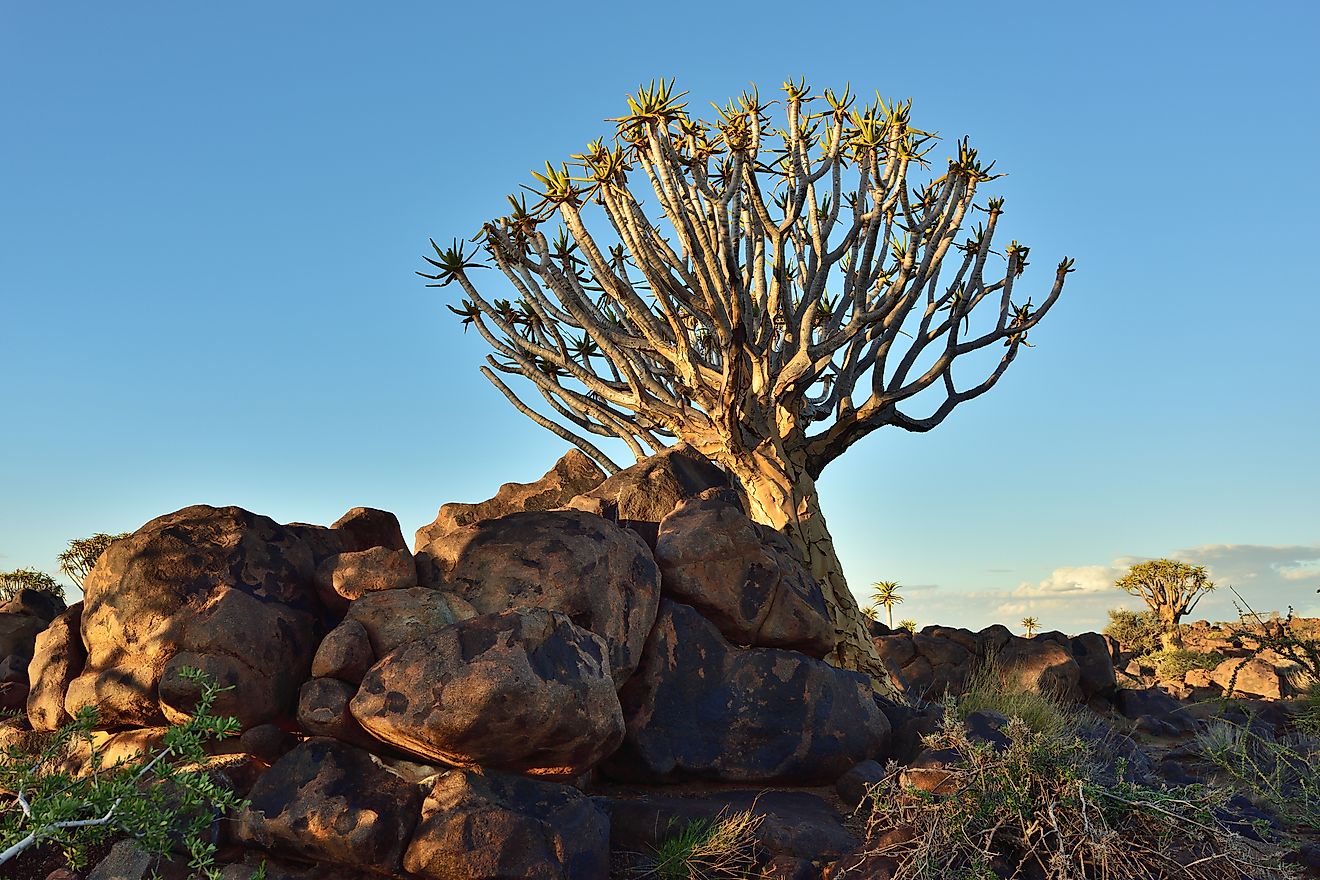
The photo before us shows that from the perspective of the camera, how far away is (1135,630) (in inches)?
1163

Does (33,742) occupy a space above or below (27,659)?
below

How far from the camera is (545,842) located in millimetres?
5637

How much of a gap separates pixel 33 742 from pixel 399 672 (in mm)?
3255

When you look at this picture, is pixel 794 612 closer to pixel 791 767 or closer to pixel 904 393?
pixel 791 767

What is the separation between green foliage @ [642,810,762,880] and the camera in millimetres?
6055

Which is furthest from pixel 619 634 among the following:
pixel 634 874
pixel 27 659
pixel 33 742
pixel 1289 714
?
pixel 1289 714

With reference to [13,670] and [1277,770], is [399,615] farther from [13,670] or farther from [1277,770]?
[1277,770]

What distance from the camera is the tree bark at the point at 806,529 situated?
12.1m

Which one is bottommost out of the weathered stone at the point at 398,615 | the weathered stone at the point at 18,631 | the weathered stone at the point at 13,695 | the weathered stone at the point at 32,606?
the weathered stone at the point at 13,695

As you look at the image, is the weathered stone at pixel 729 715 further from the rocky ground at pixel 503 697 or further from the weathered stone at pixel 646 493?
the weathered stone at pixel 646 493

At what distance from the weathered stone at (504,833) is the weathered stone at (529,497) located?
128 inches

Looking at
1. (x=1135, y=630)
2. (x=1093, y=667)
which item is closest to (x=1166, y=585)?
(x=1135, y=630)

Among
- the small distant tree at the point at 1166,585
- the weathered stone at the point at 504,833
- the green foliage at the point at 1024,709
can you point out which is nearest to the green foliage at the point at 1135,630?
the small distant tree at the point at 1166,585

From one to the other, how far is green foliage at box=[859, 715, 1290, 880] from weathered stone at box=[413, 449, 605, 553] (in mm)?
4201
